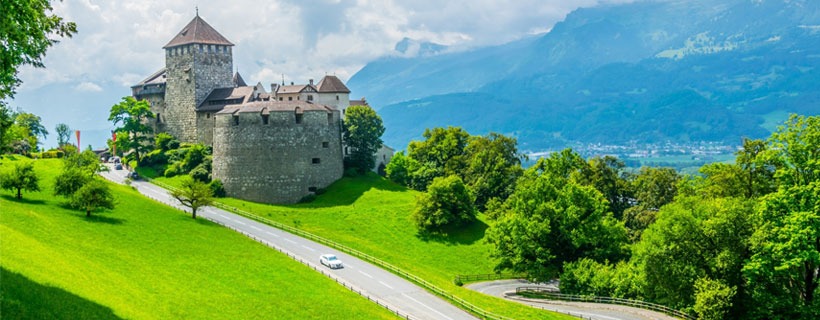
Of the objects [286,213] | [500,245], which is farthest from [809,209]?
[286,213]

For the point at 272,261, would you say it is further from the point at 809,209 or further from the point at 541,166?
the point at 809,209

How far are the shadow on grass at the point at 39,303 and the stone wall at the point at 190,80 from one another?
6984 cm

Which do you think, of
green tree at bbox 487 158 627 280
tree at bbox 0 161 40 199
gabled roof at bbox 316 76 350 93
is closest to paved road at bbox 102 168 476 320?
green tree at bbox 487 158 627 280

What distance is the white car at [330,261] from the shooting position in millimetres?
52062

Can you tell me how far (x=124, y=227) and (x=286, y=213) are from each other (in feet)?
76.4

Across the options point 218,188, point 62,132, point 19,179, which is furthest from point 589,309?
point 62,132

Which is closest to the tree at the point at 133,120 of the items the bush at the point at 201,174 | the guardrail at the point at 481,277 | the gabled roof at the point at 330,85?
the bush at the point at 201,174

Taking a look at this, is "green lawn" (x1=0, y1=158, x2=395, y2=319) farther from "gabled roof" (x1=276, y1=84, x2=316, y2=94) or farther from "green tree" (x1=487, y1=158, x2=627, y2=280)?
"gabled roof" (x1=276, y1=84, x2=316, y2=94)

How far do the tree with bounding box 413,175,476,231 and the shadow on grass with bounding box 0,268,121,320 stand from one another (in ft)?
143

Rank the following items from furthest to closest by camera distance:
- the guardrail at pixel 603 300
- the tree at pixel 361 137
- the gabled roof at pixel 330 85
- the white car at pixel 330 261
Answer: the gabled roof at pixel 330 85, the tree at pixel 361 137, the white car at pixel 330 261, the guardrail at pixel 603 300

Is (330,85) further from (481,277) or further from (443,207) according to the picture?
(481,277)

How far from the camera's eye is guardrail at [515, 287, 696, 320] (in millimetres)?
43750

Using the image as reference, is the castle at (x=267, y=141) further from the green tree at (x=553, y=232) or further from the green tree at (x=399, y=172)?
the green tree at (x=553, y=232)

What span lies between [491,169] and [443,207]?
1593cm
